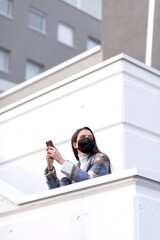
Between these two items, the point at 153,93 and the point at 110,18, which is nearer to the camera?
the point at 153,93

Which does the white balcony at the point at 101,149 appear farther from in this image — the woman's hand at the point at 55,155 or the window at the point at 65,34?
the window at the point at 65,34

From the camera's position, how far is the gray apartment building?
2333 cm

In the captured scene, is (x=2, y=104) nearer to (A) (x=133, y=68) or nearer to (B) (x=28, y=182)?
(B) (x=28, y=182)

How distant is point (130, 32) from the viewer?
383 inches

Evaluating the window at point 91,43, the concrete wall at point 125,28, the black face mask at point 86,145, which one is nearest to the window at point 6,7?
the window at point 91,43

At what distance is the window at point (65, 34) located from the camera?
25750 millimetres

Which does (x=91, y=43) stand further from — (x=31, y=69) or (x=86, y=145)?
(x=86, y=145)

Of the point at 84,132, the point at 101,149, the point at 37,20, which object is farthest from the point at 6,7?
the point at 84,132

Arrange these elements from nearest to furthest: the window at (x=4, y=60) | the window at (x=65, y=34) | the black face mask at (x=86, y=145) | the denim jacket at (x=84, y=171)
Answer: the denim jacket at (x=84, y=171) < the black face mask at (x=86, y=145) < the window at (x=4, y=60) < the window at (x=65, y=34)

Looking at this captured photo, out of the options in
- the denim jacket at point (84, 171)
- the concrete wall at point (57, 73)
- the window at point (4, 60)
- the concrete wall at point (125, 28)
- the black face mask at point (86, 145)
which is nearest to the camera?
the denim jacket at point (84, 171)

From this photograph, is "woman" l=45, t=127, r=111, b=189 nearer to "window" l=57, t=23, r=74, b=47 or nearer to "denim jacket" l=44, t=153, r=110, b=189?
"denim jacket" l=44, t=153, r=110, b=189

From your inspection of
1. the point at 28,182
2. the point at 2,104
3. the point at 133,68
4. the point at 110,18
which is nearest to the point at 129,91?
the point at 133,68

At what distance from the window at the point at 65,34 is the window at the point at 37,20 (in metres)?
0.81

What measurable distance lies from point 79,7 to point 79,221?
23742mm
